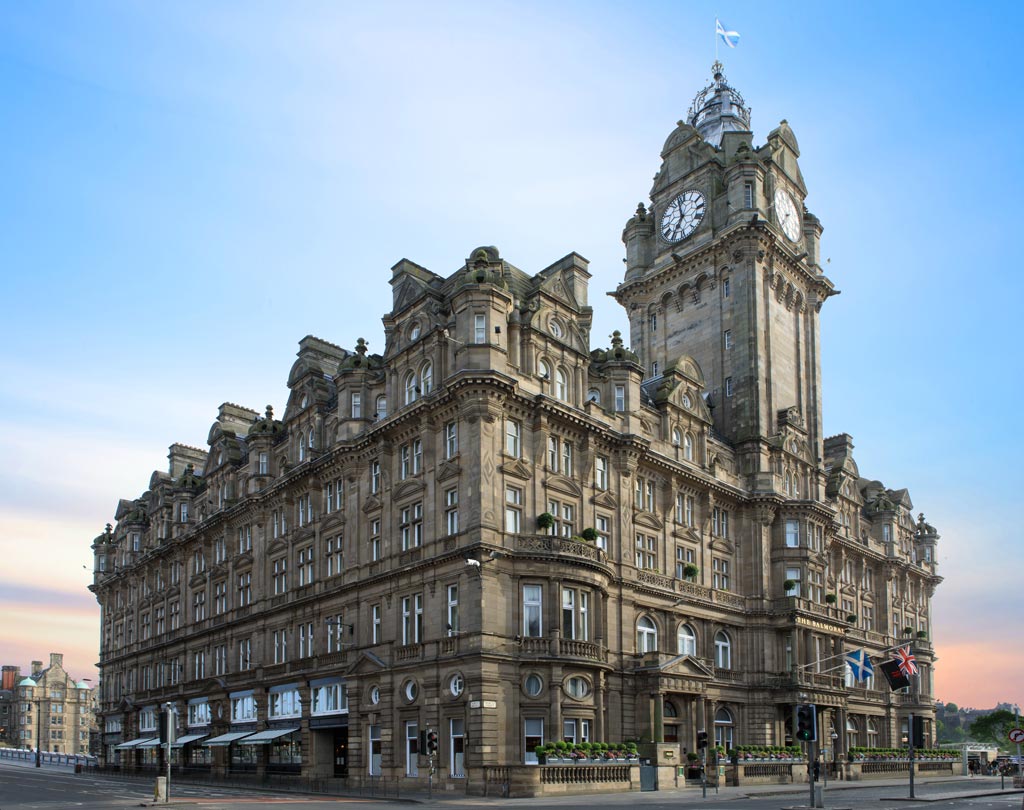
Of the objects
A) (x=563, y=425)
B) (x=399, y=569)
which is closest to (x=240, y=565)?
(x=399, y=569)

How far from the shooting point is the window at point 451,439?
5184 centimetres

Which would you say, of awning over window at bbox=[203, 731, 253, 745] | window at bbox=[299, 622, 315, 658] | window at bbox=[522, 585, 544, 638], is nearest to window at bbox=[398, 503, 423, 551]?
window at bbox=[522, 585, 544, 638]

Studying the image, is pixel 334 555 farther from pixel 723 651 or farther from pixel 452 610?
pixel 723 651

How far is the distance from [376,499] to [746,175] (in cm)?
3641

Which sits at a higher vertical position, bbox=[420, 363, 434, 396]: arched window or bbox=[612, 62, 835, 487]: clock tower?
bbox=[612, 62, 835, 487]: clock tower

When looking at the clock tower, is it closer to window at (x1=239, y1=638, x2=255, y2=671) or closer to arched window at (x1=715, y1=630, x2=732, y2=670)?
arched window at (x1=715, y1=630, x2=732, y2=670)

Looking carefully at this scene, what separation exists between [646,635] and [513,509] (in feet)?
42.3

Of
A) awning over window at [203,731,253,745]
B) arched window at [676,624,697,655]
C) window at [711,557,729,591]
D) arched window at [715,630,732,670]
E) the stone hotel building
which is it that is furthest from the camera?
window at [711,557,729,591]

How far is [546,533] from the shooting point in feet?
173

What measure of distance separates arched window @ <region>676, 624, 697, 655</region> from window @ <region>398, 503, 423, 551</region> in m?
17.0

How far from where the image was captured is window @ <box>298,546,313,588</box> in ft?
206

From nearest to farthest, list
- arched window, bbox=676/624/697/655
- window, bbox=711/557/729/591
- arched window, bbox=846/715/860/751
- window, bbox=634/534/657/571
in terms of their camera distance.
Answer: window, bbox=634/534/657/571, arched window, bbox=676/624/697/655, window, bbox=711/557/729/591, arched window, bbox=846/715/860/751

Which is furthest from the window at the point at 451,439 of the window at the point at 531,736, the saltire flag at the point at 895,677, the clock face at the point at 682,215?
the clock face at the point at 682,215

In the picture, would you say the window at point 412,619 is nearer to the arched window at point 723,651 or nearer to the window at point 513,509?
the window at point 513,509
